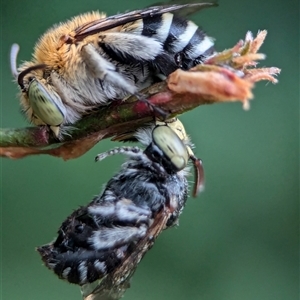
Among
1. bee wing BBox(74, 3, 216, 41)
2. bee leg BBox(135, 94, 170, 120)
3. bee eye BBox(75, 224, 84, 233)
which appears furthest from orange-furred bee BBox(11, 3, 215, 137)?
bee eye BBox(75, 224, 84, 233)

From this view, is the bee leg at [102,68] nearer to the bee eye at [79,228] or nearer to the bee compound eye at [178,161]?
the bee compound eye at [178,161]

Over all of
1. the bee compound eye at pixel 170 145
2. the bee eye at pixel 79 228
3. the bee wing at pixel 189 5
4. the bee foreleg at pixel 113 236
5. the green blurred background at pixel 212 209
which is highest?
the bee wing at pixel 189 5

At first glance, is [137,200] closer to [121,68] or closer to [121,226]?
[121,226]

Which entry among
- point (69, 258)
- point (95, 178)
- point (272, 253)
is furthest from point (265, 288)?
point (69, 258)

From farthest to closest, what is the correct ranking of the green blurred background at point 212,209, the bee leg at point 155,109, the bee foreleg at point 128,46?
1. the green blurred background at point 212,209
2. the bee foreleg at point 128,46
3. the bee leg at point 155,109

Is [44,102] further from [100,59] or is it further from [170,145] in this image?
[170,145]

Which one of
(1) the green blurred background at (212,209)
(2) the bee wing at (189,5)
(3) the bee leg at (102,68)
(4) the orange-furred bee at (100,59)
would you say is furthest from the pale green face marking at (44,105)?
(1) the green blurred background at (212,209)

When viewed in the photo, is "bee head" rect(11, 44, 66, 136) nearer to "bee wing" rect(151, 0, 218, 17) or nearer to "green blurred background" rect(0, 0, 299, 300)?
"bee wing" rect(151, 0, 218, 17)
